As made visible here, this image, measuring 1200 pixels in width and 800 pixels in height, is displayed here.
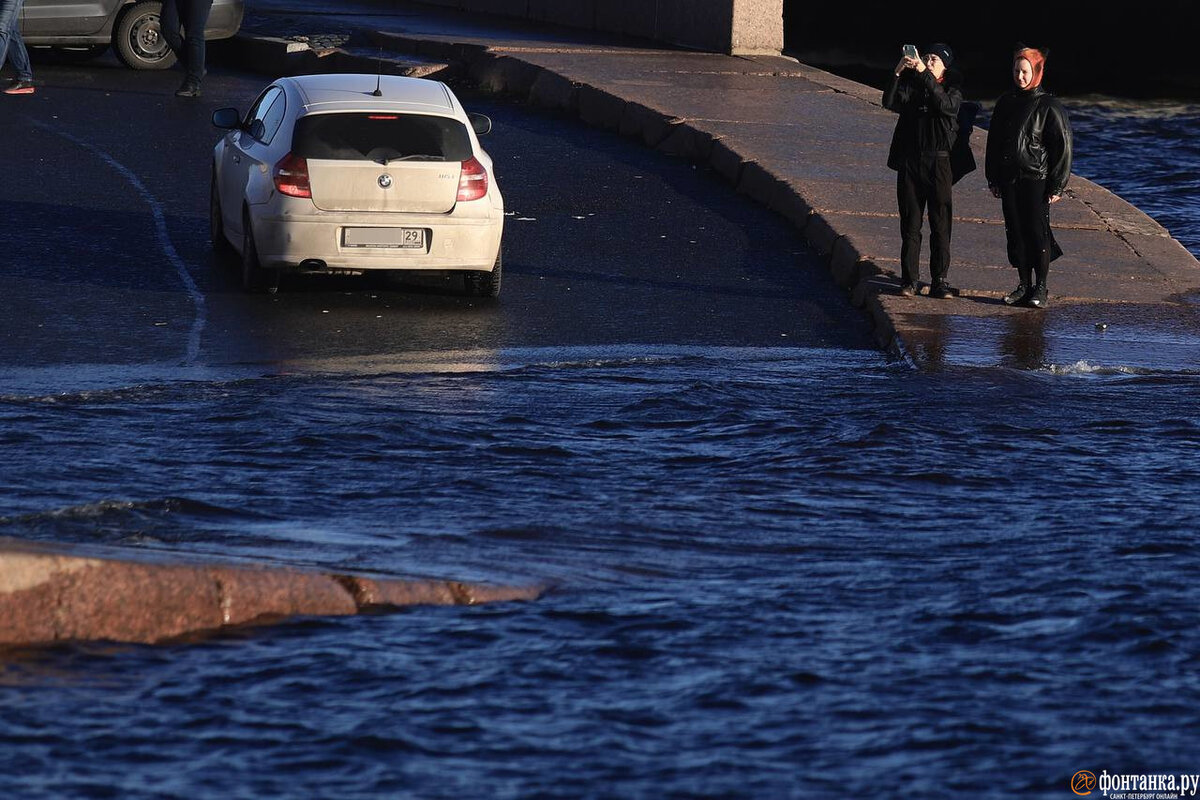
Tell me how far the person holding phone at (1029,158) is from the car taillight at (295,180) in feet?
14.3

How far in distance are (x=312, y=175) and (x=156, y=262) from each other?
1.81 m

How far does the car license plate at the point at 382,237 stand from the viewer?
39.5ft

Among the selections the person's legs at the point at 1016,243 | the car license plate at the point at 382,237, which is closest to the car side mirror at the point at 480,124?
the car license plate at the point at 382,237

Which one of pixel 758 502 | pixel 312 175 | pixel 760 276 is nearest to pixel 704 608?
pixel 758 502

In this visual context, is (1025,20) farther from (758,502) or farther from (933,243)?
(758,502)

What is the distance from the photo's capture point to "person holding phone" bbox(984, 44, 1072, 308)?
11812mm

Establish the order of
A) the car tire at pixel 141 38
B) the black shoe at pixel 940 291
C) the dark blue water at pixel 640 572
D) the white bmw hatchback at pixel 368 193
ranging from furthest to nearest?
the car tire at pixel 141 38 < the black shoe at pixel 940 291 < the white bmw hatchback at pixel 368 193 < the dark blue water at pixel 640 572

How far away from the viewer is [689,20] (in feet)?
77.4

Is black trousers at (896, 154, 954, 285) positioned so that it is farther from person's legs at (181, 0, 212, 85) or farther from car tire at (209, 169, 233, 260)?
person's legs at (181, 0, 212, 85)

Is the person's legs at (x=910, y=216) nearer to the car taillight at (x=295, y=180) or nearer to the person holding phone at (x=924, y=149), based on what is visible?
the person holding phone at (x=924, y=149)

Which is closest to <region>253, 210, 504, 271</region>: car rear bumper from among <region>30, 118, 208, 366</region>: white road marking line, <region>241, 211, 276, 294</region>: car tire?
<region>241, 211, 276, 294</region>: car tire

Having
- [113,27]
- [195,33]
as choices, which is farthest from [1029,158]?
[113,27]

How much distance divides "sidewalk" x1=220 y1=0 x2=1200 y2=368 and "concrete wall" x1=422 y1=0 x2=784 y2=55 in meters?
0.35

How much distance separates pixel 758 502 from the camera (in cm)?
823
